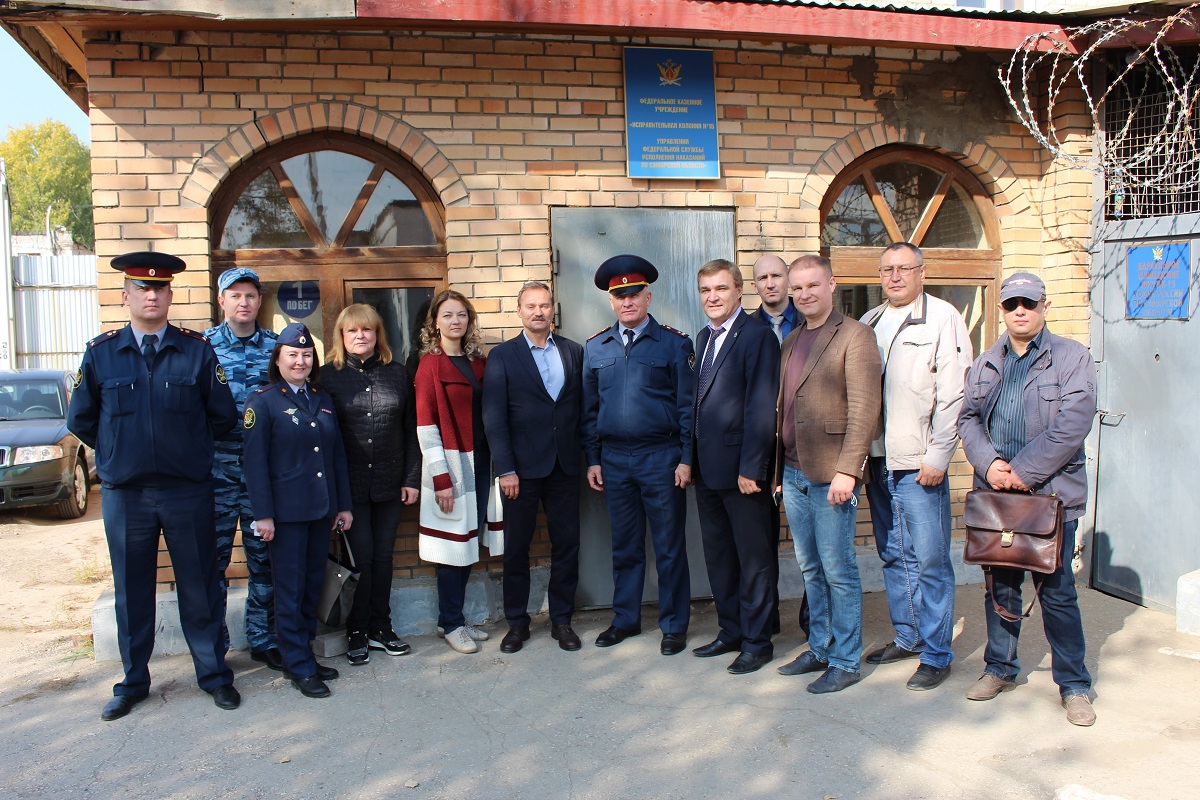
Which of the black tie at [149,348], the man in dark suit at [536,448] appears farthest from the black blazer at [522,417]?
the black tie at [149,348]

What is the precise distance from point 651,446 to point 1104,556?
3098 mm

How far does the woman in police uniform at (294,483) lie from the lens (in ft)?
12.9

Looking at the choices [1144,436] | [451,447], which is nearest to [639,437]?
[451,447]

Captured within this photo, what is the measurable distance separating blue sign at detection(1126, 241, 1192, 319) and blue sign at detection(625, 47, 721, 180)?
8.46 feet

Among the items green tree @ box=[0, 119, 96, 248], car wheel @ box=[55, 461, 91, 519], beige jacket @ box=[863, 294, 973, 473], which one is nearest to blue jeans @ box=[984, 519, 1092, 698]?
beige jacket @ box=[863, 294, 973, 473]

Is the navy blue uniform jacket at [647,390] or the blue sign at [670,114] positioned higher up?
the blue sign at [670,114]

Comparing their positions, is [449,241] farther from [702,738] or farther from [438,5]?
[702,738]

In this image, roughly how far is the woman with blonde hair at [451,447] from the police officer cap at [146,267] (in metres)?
1.24

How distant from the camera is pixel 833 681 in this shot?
155 inches

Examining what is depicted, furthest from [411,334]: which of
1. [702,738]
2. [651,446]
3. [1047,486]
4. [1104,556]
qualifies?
[1104,556]

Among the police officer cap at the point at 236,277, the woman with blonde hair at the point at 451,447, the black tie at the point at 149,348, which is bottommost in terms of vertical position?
the woman with blonde hair at the point at 451,447

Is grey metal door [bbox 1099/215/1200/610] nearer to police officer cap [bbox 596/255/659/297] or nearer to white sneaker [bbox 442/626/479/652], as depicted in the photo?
police officer cap [bbox 596/255/659/297]

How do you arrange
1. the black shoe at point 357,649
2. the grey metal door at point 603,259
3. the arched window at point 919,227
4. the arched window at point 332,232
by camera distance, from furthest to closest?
the arched window at point 919,227
the grey metal door at point 603,259
the arched window at point 332,232
the black shoe at point 357,649

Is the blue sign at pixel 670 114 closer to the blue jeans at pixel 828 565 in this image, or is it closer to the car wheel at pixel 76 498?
the blue jeans at pixel 828 565
